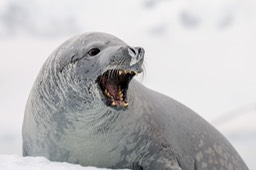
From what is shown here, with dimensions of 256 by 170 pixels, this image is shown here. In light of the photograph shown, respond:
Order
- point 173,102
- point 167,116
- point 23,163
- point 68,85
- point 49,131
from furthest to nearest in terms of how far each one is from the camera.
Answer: point 173,102 < point 167,116 < point 49,131 < point 68,85 < point 23,163

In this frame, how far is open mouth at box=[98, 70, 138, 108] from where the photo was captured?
5.12m

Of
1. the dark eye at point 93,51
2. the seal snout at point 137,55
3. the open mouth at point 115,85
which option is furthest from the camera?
the dark eye at point 93,51

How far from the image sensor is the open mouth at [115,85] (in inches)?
201

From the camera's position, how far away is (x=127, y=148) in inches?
230

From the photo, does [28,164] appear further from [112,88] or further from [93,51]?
[93,51]

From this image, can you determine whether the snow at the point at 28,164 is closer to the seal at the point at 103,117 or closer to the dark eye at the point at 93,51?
the seal at the point at 103,117

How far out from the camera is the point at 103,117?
223 inches

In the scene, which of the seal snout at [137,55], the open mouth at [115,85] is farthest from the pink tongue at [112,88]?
the seal snout at [137,55]

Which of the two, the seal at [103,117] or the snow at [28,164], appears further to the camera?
the seal at [103,117]

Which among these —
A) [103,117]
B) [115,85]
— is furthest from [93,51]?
[103,117]

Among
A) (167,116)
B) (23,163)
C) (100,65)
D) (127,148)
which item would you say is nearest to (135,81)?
(167,116)

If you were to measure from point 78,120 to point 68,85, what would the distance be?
0.36 m

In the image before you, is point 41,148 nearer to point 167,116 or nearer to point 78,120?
point 78,120

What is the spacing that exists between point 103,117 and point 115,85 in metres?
0.56
